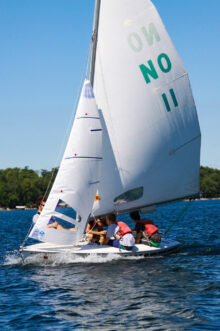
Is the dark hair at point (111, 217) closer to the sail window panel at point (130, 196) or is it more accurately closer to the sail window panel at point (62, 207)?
the sail window panel at point (130, 196)

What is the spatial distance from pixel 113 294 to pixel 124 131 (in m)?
6.43

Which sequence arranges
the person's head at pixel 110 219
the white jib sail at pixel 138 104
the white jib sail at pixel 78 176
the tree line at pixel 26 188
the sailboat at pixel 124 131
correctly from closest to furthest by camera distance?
the white jib sail at pixel 78 176 < the sailboat at pixel 124 131 < the person's head at pixel 110 219 < the white jib sail at pixel 138 104 < the tree line at pixel 26 188

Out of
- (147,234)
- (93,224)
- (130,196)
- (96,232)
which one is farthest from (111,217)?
(147,234)

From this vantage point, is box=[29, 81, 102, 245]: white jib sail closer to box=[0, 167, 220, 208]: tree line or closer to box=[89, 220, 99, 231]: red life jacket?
box=[89, 220, 99, 231]: red life jacket

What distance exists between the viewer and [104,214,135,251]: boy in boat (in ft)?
51.5

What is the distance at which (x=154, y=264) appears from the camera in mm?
15438

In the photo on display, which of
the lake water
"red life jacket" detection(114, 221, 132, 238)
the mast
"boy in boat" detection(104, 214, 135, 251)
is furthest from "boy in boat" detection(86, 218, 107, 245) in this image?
the mast

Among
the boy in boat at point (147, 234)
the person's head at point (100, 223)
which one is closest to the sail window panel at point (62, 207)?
the person's head at point (100, 223)

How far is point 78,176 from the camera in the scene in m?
15.6

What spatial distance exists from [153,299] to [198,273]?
3240 mm

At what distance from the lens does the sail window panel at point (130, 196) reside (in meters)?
16.8

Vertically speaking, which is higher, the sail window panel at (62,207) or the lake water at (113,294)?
the sail window panel at (62,207)

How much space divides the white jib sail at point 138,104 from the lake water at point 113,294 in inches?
99.4

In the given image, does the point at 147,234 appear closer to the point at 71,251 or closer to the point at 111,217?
the point at 111,217
